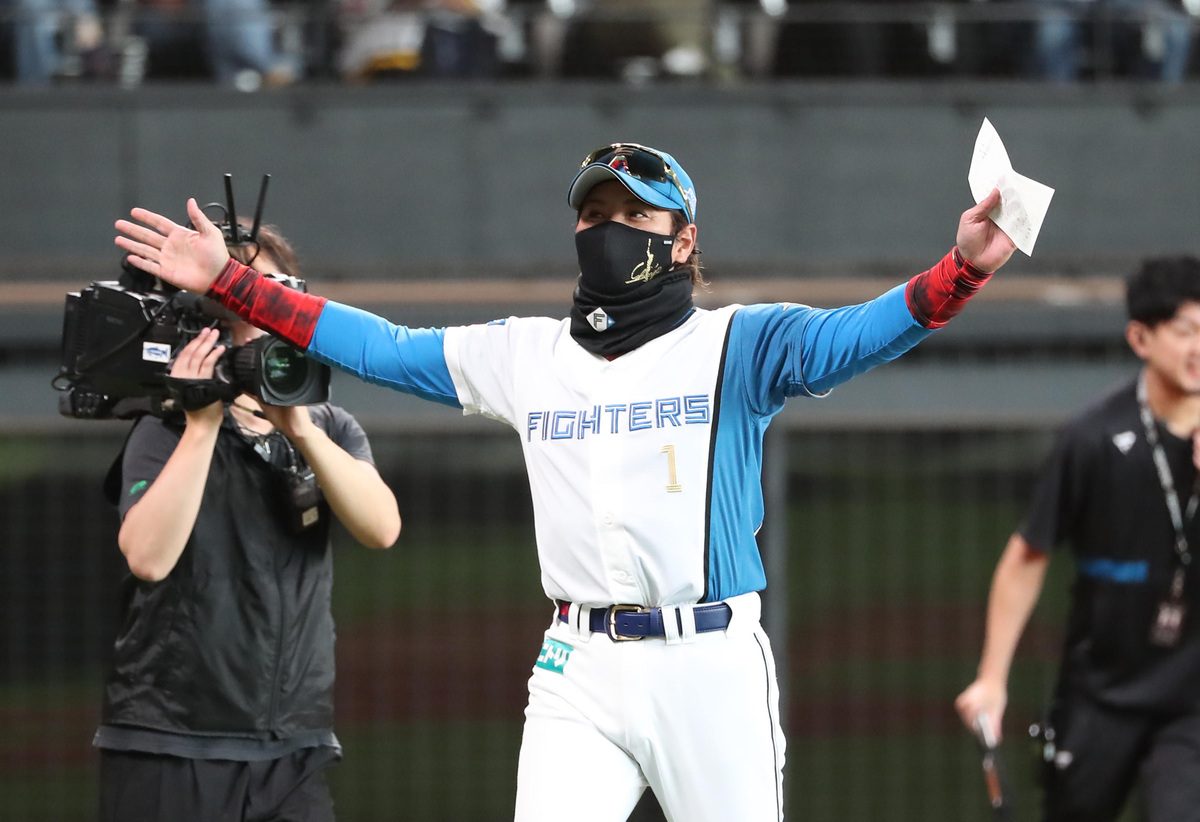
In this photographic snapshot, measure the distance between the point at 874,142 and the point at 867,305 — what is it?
21.0 feet

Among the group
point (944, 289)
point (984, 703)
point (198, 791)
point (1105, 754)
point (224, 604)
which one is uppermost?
point (944, 289)

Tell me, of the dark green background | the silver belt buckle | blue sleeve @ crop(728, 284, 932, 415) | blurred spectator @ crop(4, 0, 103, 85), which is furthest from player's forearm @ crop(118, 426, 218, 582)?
blurred spectator @ crop(4, 0, 103, 85)

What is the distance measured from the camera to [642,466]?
3836 mm

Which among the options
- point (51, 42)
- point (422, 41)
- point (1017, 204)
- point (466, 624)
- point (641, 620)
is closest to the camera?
point (1017, 204)

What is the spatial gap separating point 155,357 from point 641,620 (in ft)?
4.16

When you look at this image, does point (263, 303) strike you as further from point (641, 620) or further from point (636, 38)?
point (636, 38)

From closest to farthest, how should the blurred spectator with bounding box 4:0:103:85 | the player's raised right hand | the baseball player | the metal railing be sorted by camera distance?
1. the baseball player
2. the player's raised right hand
3. the blurred spectator with bounding box 4:0:103:85
4. the metal railing

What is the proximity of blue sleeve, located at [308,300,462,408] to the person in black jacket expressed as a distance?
2.13 metres

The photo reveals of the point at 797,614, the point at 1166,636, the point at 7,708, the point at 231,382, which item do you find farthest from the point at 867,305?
the point at 7,708

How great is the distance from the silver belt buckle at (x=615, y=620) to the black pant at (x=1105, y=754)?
2.08 metres

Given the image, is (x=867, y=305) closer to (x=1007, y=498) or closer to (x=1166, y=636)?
(x=1166, y=636)

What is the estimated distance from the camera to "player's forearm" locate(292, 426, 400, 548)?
13.4 feet

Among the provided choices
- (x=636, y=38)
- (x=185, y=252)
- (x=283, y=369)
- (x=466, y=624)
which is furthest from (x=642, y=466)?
(x=636, y=38)

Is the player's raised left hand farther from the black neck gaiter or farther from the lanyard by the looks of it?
the lanyard
